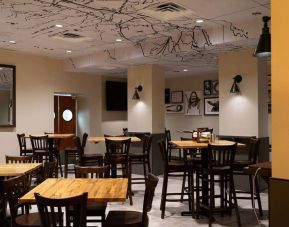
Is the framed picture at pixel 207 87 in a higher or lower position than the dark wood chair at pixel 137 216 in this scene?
higher

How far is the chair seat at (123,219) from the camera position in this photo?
277 cm

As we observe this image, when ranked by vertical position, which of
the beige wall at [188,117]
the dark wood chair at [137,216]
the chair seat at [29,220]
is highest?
the beige wall at [188,117]

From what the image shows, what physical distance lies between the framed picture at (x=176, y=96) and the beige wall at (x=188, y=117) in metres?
0.13

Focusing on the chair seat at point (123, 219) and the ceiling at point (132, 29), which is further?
the ceiling at point (132, 29)

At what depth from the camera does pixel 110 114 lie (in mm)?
10047

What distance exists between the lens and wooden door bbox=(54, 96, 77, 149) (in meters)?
9.22

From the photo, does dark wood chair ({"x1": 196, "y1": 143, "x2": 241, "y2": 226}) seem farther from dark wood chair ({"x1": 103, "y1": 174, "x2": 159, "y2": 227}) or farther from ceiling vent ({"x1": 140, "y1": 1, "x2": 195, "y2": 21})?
ceiling vent ({"x1": 140, "y1": 1, "x2": 195, "y2": 21})

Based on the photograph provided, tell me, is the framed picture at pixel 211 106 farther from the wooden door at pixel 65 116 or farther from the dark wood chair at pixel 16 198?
the dark wood chair at pixel 16 198

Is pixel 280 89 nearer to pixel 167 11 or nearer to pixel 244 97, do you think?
pixel 167 11

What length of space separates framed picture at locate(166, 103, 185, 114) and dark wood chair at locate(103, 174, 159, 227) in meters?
7.67

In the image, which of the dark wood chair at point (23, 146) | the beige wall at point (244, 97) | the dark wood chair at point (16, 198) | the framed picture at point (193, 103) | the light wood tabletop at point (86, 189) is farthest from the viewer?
the framed picture at point (193, 103)

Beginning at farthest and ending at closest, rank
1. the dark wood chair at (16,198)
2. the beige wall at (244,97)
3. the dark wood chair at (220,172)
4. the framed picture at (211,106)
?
the framed picture at (211,106)
the beige wall at (244,97)
the dark wood chair at (220,172)
the dark wood chair at (16,198)

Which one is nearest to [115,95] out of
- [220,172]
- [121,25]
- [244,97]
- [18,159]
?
[121,25]

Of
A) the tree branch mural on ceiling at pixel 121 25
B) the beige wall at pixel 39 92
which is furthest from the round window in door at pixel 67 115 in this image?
the tree branch mural on ceiling at pixel 121 25
